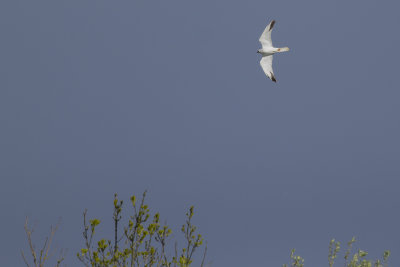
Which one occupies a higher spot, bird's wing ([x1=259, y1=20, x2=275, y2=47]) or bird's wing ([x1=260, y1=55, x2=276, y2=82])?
bird's wing ([x1=259, y1=20, x2=275, y2=47])

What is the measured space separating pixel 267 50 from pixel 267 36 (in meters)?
0.74

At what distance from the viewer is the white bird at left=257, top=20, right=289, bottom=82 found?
87.2ft

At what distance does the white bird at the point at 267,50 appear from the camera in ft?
87.2

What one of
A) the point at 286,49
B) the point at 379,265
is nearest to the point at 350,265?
the point at 379,265

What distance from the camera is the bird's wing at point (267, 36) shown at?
87.3 feet

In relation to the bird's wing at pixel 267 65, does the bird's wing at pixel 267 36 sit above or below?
above

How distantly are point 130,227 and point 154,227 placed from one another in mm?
459

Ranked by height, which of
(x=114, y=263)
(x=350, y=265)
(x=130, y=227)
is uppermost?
(x=350, y=265)

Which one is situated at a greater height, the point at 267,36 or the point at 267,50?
the point at 267,36

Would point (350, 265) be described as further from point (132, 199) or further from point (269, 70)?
point (269, 70)

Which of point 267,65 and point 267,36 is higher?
point 267,36

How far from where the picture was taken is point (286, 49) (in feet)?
85.3

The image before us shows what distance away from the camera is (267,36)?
26.8m

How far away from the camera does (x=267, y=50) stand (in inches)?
1049
